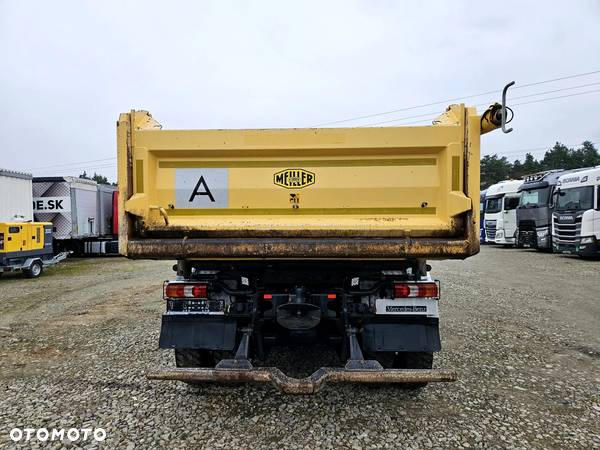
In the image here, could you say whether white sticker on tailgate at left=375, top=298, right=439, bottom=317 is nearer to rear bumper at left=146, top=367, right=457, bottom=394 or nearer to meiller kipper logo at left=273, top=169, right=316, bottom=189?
rear bumper at left=146, top=367, right=457, bottom=394

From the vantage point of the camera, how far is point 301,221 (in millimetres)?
3152

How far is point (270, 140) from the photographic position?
3152 millimetres

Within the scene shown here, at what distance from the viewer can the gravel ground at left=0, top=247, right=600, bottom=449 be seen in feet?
9.81

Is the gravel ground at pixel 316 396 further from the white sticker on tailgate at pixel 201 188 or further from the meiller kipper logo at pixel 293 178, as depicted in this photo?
the meiller kipper logo at pixel 293 178

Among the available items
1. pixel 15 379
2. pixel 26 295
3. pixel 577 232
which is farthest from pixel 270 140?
pixel 577 232

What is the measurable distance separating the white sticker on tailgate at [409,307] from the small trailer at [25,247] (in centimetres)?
1109

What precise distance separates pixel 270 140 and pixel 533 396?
3289mm

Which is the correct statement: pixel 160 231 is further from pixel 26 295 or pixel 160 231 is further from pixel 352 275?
pixel 26 295

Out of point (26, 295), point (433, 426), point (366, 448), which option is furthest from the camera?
point (26, 295)

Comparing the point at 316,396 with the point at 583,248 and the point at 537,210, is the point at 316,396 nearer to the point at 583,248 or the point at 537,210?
the point at 583,248

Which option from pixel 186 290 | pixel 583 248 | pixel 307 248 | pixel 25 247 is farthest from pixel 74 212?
pixel 583 248

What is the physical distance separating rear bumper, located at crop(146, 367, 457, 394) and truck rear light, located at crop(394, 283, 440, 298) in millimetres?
675

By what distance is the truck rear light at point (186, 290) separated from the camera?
133 inches

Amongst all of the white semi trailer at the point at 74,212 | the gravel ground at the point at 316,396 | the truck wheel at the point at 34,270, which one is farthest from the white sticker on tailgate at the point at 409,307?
the white semi trailer at the point at 74,212
